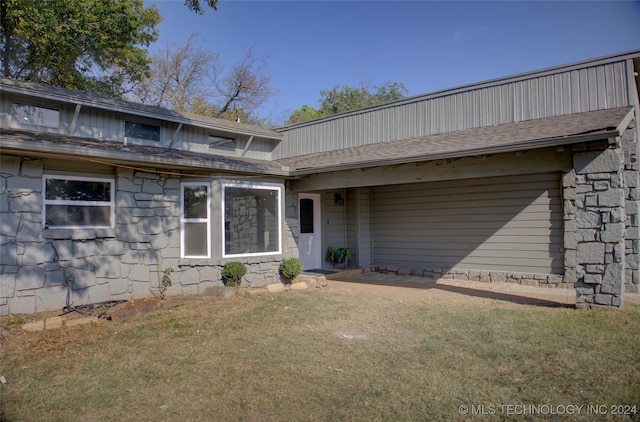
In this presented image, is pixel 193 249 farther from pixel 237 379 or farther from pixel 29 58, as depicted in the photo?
pixel 29 58

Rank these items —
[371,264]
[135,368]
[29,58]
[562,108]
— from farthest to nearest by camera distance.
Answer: [29,58] < [371,264] < [562,108] < [135,368]

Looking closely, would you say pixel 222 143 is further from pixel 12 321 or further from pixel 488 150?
pixel 488 150

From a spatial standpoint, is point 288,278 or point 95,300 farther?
point 288,278

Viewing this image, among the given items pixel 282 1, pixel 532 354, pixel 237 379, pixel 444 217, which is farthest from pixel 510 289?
pixel 282 1

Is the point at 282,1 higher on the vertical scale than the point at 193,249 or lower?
higher

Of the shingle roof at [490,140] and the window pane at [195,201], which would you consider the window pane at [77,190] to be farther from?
the shingle roof at [490,140]

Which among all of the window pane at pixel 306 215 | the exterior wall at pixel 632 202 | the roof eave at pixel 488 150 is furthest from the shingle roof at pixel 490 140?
the window pane at pixel 306 215

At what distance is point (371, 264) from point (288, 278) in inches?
128

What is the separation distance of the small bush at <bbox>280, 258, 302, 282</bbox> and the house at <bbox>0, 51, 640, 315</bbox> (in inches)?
7.0

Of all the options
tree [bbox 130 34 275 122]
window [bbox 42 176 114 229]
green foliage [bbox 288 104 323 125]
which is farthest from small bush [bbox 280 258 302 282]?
green foliage [bbox 288 104 323 125]

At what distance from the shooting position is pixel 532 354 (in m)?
4.36

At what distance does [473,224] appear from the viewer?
9555mm

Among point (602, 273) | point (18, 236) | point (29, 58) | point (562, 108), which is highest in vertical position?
point (29, 58)

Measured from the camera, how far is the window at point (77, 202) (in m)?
6.55
